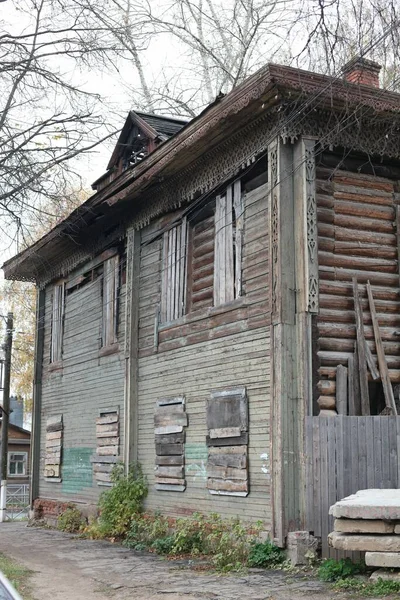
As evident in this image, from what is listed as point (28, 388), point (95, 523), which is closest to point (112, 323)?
point (95, 523)

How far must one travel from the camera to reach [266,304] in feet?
39.0

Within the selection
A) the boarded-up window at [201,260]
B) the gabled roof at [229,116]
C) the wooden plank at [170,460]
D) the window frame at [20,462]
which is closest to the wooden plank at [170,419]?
the wooden plank at [170,460]

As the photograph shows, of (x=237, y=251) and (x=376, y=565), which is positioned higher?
(x=237, y=251)

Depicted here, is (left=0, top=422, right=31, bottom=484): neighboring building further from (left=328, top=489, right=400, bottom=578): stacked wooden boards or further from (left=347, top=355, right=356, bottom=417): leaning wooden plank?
(left=328, top=489, right=400, bottom=578): stacked wooden boards

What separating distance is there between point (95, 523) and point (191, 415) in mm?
3996

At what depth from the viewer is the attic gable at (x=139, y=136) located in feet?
59.0

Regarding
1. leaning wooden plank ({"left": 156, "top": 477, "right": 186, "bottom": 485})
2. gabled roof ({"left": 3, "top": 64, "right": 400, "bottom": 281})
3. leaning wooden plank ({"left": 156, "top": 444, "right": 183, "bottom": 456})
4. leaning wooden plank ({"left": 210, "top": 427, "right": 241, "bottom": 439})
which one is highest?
gabled roof ({"left": 3, "top": 64, "right": 400, "bottom": 281})

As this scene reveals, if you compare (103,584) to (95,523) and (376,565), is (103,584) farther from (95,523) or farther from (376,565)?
(95,523)

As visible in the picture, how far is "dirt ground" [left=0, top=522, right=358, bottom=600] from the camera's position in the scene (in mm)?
9031

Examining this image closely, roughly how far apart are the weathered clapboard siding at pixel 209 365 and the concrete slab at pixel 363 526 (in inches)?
106

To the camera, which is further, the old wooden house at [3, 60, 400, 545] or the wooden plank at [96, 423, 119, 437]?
the wooden plank at [96, 423, 119, 437]

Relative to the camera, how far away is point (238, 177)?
13.0m

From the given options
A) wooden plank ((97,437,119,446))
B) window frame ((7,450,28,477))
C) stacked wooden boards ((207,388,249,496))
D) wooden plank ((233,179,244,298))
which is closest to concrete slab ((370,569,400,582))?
stacked wooden boards ((207,388,249,496))

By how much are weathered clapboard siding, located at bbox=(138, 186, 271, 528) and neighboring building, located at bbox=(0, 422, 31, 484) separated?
92.5 feet
